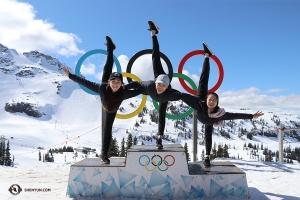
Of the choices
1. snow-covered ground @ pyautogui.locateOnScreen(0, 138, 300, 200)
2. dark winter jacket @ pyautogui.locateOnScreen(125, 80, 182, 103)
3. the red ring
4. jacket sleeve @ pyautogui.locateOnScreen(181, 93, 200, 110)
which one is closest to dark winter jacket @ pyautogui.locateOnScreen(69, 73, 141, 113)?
dark winter jacket @ pyautogui.locateOnScreen(125, 80, 182, 103)

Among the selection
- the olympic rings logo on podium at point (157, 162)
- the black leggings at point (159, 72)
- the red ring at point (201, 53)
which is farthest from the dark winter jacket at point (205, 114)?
the red ring at point (201, 53)

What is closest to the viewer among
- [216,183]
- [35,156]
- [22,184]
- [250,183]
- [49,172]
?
[216,183]

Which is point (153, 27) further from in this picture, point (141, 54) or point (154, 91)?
point (141, 54)

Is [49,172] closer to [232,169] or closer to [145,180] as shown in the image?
[145,180]

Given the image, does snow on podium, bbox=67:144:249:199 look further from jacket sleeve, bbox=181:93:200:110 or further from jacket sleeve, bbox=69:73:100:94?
jacket sleeve, bbox=69:73:100:94

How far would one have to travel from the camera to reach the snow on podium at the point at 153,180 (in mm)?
5309

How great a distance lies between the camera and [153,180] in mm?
5340

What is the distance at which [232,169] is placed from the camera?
578cm

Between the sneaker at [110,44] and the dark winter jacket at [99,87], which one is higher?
the sneaker at [110,44]

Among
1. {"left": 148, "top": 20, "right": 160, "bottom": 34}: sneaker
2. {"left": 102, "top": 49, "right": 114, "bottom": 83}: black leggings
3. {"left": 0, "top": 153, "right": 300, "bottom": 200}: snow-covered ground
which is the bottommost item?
{"left": 0, "top": 153, "right": 300, "bottom": 200}: snow-covered ground

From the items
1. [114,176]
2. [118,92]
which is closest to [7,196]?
[114,176]

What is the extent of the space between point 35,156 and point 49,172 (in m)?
147

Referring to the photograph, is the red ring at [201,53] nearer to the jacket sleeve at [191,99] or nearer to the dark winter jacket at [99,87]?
the jacket sleeve at [191,99]

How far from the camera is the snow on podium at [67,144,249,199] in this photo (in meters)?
Answer: 5.31
